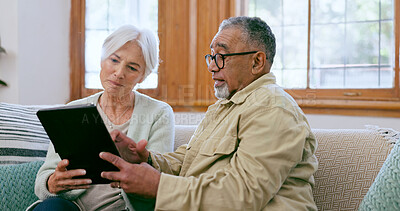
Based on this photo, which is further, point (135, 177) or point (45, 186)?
point (45, 186)

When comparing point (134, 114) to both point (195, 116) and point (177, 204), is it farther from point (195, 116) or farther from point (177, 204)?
point (195, 116)

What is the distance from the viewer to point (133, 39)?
1.75 meters

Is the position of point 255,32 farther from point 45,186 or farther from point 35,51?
point 35,51

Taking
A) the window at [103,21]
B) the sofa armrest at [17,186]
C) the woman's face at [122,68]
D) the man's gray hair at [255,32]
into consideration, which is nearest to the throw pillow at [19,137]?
the sofa armrest at [17,186]

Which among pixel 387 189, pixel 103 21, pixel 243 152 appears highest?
pixel 103 21

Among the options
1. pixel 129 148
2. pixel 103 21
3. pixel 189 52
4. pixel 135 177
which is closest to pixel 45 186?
pixel 129 148

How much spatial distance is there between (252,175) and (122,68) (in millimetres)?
920

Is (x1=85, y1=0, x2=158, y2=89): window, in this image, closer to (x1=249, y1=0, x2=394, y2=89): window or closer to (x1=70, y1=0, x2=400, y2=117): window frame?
(x1=70, y1=0, x2=400, y2=117): window frame

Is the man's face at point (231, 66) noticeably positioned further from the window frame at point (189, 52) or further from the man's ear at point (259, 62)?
the window frame at point (189, 52)

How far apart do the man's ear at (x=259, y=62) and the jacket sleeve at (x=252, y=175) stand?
29 centimetres

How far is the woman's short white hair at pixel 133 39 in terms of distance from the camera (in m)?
1.73

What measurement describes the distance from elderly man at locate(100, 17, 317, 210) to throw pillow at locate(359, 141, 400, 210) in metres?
0.19

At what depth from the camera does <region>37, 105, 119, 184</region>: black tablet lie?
1.08m

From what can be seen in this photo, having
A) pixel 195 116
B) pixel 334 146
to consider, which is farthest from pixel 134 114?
pixel 195 116
